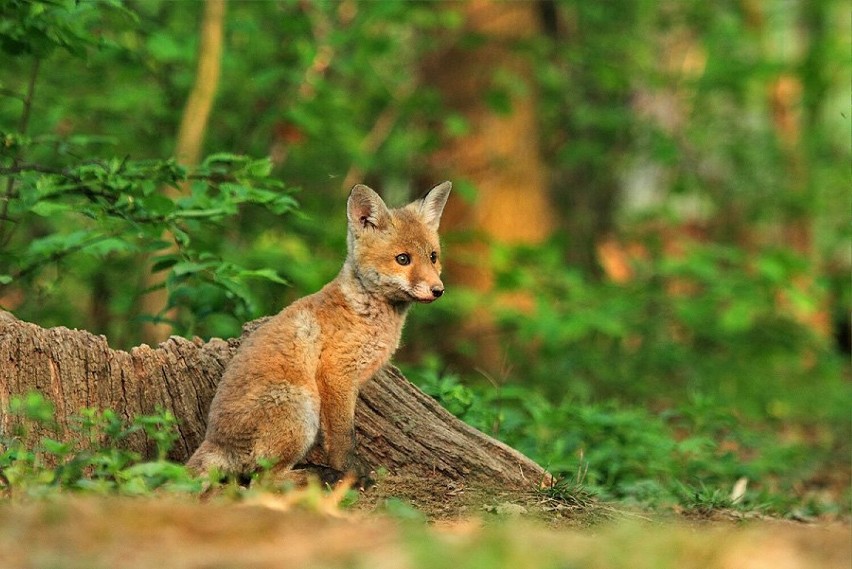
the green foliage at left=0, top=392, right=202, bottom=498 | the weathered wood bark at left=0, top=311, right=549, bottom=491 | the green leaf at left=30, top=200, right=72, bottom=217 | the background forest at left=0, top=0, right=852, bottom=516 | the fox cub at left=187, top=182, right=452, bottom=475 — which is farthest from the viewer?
the background forest at left=0, top=0, right=852, bottom=516

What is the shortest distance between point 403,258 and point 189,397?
1515 millimetres

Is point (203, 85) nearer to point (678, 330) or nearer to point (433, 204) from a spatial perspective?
point (433, 204)

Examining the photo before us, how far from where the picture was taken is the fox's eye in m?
6.25

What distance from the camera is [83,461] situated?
459cm

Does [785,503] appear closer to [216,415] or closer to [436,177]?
[216,415]

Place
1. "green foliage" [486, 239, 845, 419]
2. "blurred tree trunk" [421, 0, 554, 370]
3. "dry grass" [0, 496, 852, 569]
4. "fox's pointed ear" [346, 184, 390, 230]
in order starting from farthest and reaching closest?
1. "blurred tree trunk" [421, 0, 554, 370]
2. "green foliage" [486, 239, 845, 419]
3. "fox's pointed ear" [346, 184, 390, 230]
4. "dry grass" [0, 496, 852, 569]

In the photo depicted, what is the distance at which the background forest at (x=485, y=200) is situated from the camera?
7.02 metres

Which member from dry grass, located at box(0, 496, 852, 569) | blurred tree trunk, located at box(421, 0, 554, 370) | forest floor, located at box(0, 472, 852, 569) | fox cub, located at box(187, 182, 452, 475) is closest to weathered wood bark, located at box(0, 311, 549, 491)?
fox cub, located at box(187, 182, 452, 475)

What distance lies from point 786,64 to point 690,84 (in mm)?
1173

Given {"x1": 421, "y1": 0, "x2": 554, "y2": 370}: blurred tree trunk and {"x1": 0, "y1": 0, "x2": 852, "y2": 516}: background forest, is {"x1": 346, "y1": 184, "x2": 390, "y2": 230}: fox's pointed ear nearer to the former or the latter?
{"x1": 0, "y1": 0, "x2": 852, "y2": 516}: background forest

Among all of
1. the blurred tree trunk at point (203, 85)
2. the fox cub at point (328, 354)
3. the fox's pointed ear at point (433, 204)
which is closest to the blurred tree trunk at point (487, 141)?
the blurred tree trunk at point (203, 85)

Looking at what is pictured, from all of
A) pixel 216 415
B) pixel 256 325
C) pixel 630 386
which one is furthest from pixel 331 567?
pixel 630 386

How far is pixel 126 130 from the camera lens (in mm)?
10953

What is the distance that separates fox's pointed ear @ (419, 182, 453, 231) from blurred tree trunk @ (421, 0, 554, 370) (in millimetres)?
5954
